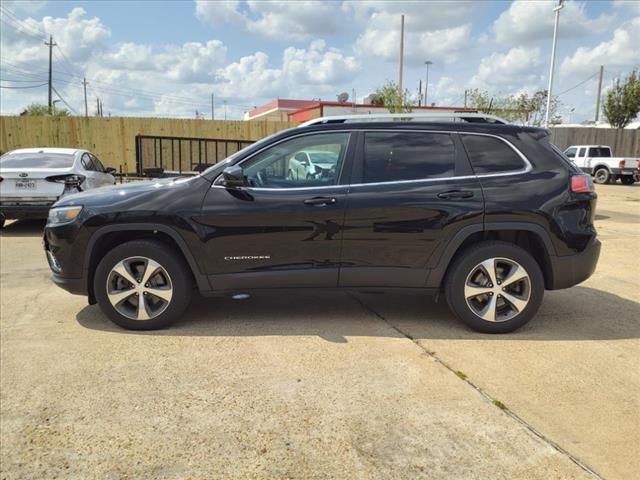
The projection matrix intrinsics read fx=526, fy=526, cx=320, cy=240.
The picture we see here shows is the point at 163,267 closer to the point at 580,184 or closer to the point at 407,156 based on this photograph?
the point at 407,156

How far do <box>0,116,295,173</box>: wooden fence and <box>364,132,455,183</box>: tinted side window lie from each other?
17.4 m

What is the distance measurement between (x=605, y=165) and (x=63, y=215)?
25775mm

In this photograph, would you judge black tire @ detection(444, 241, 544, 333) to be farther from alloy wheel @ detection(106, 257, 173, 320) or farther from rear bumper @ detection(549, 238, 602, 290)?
alloy wheel @ detection(106, 257, 173, 320)

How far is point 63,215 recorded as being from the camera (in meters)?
4.43

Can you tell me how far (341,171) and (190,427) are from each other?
2336mm

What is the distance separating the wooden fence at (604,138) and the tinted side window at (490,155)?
96.3 feet

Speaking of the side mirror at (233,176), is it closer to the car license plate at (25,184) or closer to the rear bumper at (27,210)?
the rear bumper at (27,210)

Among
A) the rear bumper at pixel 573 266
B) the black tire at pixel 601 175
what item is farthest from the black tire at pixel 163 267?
the black tire at pixel 601 175

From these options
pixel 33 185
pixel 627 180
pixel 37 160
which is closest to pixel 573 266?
pixel 33 185

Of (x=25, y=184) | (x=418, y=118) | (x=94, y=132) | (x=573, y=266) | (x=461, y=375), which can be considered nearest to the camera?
(x=461, y=375)

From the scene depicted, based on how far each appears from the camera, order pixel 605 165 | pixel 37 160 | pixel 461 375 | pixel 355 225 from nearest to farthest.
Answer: pixel 461 375
pixel 355 225
pixel 37 160
pixel 605 165

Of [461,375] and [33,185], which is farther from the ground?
[33,185]

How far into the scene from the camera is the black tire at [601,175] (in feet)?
81.0

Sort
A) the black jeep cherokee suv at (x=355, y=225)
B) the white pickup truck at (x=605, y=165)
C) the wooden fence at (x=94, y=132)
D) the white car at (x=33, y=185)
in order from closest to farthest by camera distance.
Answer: the black jeep cherokee suv at (x=355, y=225), the white car at (x=33, y=185), the wooden fence at (x=94, y=132), the white pickup truck at (x=605, y=165)
